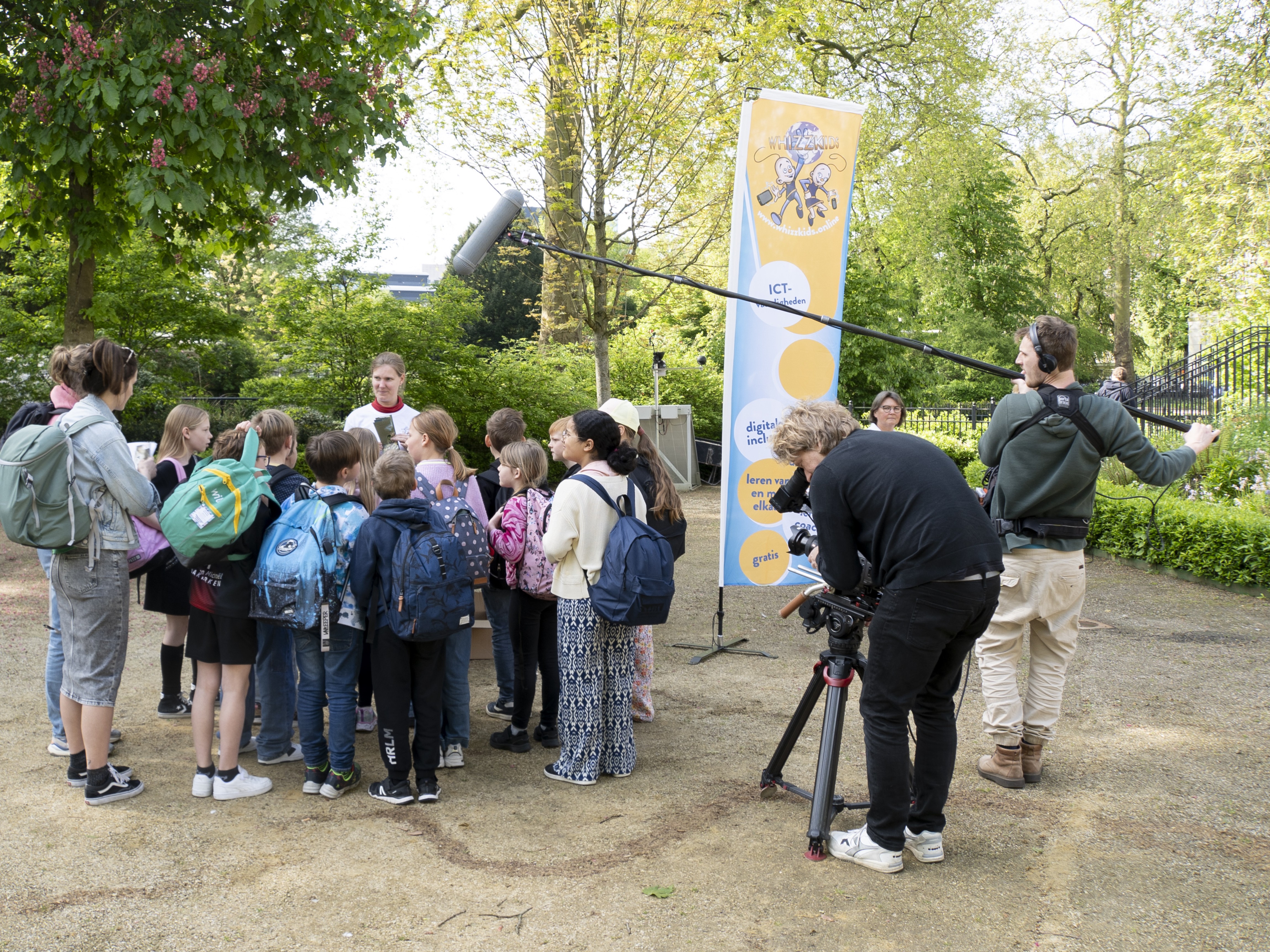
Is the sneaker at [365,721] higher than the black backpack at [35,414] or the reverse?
the reverse

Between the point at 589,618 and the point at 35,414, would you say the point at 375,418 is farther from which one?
the point at 589,618

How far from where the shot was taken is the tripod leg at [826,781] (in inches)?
135

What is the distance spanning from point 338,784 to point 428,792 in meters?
0.40

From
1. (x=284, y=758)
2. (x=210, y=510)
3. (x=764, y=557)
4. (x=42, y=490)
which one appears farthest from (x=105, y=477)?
(x=764, y=557)

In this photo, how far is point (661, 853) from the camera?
11.5 feet

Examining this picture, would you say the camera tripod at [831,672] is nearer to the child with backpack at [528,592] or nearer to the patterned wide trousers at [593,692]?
the patterned wide trousers at [593,692]

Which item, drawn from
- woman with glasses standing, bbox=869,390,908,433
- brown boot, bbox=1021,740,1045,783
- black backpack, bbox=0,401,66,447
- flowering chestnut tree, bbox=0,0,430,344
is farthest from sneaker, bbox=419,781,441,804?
flowering chestnut tree, bbox=0,0,430,344

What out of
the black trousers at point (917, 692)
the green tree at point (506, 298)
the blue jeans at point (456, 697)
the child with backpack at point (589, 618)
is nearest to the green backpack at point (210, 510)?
the blue jeans at point (456, 697)

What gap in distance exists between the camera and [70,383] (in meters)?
3.85

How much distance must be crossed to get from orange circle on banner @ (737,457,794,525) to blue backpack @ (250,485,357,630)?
3.25 m

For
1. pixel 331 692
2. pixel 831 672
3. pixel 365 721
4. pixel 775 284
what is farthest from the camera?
pixel 775 284

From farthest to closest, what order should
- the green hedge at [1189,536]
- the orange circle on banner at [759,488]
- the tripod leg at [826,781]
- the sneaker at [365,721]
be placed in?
the green hedge at [1189,536]
the orange circle on banner at [759,488]
the sneaker at [365,721]
the tripod leg at [826,781]

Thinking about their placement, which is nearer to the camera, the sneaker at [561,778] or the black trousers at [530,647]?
the sneaker at [561,778]

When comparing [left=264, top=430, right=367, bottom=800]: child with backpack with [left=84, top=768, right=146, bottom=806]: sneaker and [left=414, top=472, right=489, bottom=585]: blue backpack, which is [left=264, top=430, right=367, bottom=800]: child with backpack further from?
[left=84, top=768, right=146, bottom=806]: sneaker
